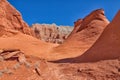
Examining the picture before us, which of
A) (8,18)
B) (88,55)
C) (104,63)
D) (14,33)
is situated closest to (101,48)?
(88,55)

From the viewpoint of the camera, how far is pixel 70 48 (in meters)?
28.8

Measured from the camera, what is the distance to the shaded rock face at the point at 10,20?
3720cm

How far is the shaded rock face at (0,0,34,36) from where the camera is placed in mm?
37200

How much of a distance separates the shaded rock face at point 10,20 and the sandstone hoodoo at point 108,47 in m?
21.7

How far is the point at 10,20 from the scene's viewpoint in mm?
39656

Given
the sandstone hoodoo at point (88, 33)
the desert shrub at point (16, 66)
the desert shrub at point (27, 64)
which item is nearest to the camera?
the desert shrub at point (16, 66)

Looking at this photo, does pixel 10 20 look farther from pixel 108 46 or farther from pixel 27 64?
pixel 27 64

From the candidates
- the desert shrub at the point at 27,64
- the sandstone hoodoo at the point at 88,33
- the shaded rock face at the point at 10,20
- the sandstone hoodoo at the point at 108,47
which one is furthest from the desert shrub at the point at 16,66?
the shaded rock face at the point at 10,20

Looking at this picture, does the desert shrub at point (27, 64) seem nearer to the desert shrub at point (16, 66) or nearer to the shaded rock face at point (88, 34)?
the desert shrub at point (16, 66)

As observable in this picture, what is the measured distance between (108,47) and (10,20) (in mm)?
26407

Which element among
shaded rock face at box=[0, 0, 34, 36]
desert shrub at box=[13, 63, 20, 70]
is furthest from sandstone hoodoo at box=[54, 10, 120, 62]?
shaded rock face at box=[0, 0, 34, 36]

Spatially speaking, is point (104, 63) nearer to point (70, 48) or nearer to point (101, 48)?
point (101, 48)

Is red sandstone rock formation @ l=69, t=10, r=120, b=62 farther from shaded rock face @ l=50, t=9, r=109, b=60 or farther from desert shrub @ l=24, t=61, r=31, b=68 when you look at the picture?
shaded rock face @ l=50, t=9, r=109, b=60

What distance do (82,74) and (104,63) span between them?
1538mm
